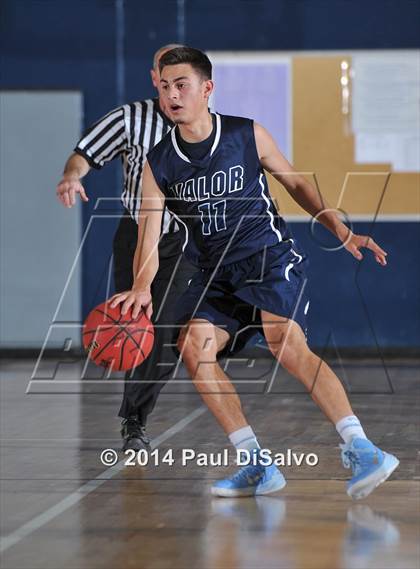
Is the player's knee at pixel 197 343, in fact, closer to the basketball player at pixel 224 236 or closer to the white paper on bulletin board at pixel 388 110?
the basketball player at pixel 224 236

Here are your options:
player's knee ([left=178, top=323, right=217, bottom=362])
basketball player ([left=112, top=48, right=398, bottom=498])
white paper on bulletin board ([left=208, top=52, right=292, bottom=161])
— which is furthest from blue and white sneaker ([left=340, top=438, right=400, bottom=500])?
white paper on bulletin board ([left=208, top=52, right=292, bottom=161])

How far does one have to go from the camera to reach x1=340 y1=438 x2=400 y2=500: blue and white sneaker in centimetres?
469

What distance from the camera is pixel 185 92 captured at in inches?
199

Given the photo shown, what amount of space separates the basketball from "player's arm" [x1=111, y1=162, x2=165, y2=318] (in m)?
0.30

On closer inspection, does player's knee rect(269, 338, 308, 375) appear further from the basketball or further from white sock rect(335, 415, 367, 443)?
the basketball

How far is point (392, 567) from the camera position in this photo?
3.80 metres

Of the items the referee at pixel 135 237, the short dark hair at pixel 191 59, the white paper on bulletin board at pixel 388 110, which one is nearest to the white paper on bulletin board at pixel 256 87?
the white paper on bulletin board at pixel 388 110

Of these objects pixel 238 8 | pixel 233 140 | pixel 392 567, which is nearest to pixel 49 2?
pixel 238 8

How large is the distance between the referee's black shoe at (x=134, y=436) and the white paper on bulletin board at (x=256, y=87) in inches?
202

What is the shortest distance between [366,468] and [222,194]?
3.82ft

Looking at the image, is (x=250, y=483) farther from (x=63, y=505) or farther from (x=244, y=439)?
(x=63, y=505)

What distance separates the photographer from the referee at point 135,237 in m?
6.14

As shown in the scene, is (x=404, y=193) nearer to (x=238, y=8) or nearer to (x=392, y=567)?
(x=238, y=8)

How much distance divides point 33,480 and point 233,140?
1593 millimetres
